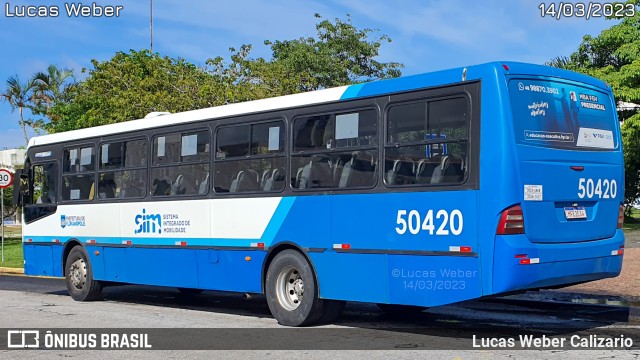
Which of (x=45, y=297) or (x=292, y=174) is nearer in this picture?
(x=292, y=174)

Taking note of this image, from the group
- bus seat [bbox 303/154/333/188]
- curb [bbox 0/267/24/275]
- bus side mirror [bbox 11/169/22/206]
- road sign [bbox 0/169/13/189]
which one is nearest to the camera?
bus seat [bbox 303/154/333/188]

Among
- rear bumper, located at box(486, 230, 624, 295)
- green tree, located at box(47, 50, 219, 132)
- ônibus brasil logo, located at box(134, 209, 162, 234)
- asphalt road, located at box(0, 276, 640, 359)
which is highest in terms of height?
green tree, located at box(47, 50, 219, 132)

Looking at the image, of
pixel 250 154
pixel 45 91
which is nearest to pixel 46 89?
pixel 45 91

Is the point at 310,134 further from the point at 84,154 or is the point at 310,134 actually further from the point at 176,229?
the point at 84,154

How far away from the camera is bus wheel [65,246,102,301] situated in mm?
15445

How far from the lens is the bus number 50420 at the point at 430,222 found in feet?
30.2

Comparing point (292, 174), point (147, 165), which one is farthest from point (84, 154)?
point (292, 174)

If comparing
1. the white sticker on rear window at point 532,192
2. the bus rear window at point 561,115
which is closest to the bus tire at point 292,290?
the white sticker on rear window at point 532,192

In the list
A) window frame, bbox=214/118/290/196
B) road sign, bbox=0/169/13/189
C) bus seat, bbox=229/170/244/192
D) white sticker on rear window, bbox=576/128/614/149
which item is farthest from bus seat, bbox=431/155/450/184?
road sign, bbox=0/169/13/189

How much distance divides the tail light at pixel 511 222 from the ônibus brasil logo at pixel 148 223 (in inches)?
263

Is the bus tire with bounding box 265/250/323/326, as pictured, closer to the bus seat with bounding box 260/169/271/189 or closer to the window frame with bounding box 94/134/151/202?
the bus seat with bounding box 260/169/271/189

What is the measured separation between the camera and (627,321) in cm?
1072

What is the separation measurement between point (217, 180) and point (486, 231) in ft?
16.4

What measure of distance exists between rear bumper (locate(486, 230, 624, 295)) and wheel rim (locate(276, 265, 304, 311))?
10.6ft
